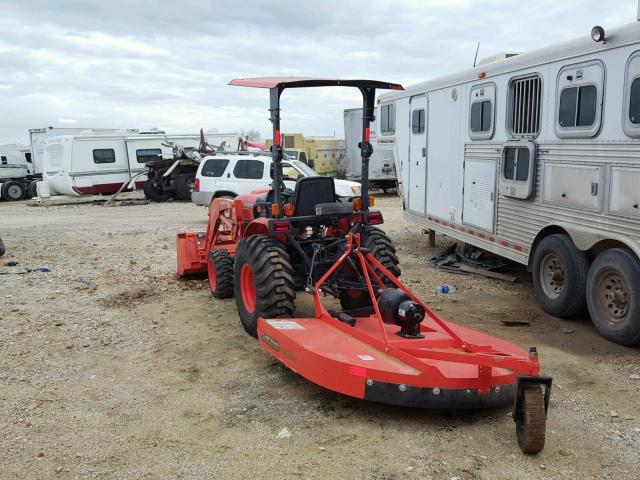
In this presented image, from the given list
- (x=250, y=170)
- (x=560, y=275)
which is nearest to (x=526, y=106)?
(x=560, y=275)

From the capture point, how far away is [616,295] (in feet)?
18.6

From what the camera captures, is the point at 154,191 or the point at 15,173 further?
the point at 15,173

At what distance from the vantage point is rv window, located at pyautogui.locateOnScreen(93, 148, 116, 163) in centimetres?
2109

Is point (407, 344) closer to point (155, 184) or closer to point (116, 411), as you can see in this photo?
point (116, 411)

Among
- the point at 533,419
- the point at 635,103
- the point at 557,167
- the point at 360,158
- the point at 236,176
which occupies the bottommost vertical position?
the point at 533,419

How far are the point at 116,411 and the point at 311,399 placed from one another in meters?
1.42

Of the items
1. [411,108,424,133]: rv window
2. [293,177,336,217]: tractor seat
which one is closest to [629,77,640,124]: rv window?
[293,177,336,217]: tractor seat

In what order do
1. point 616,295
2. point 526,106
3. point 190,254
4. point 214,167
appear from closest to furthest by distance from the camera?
point 616,295 → point 526,106 → point 190,254 → point 214,167

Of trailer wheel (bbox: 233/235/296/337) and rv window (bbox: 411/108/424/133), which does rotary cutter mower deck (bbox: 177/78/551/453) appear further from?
rv window (bbox: 411/108/424/133)

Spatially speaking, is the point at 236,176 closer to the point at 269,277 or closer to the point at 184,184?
the point at 184,184

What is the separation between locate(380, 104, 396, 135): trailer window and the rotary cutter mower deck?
886 centimetres

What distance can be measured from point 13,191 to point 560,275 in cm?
2239

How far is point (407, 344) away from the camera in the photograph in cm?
414

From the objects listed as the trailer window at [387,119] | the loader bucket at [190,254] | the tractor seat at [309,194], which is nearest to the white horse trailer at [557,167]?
the tractor seat at [309,194]
